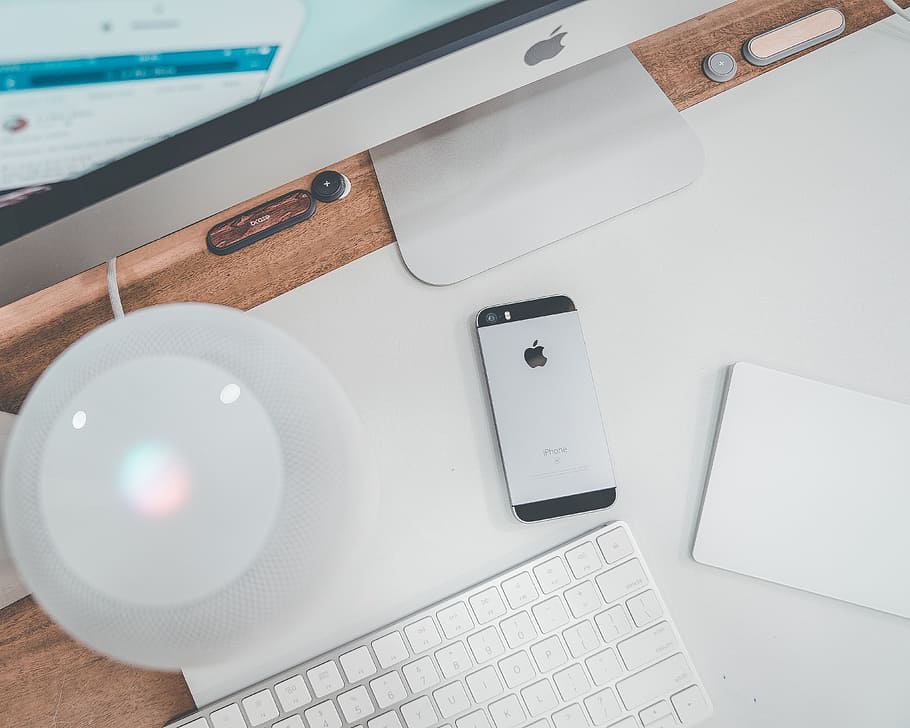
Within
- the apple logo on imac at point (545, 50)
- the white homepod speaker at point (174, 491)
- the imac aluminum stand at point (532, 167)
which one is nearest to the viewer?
the white homepod speaker at point (174, 491)

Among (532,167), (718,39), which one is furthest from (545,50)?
(718,39)

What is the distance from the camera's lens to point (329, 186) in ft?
1.73

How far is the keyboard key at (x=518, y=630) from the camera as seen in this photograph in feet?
1.54

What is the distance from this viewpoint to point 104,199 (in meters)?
0.36

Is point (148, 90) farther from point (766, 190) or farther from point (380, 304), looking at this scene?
point (766, 190)

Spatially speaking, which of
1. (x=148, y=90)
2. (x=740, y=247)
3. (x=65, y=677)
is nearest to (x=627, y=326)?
(x=740, y=247)

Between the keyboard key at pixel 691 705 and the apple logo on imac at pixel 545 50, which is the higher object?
the apple logo on imac at pixel 545 50

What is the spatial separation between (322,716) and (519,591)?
147 mm

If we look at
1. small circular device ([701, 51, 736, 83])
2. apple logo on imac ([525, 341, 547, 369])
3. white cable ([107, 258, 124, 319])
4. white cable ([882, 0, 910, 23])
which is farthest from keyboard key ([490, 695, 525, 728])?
white cable ([882, 0, 910, 23])

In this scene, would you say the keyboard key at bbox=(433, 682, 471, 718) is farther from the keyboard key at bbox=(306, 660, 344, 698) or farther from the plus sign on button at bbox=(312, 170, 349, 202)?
the plus sign on button at bbox=(312, 170, 349, 202)

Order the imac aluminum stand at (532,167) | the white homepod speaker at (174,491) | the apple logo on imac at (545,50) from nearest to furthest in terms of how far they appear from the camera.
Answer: the white homepod speaker at (174,491) < the apple logo on imac at (545,50) < the imac aluminum stand at (532,167)

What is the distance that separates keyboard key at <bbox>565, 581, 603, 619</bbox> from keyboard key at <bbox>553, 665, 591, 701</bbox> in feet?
0.11

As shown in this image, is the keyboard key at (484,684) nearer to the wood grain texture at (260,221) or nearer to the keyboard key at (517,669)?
the keyboard key at (517,669)

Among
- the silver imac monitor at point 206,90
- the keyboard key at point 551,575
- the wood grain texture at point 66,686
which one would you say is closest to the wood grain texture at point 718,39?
the silver imac monitor at point 206,90
